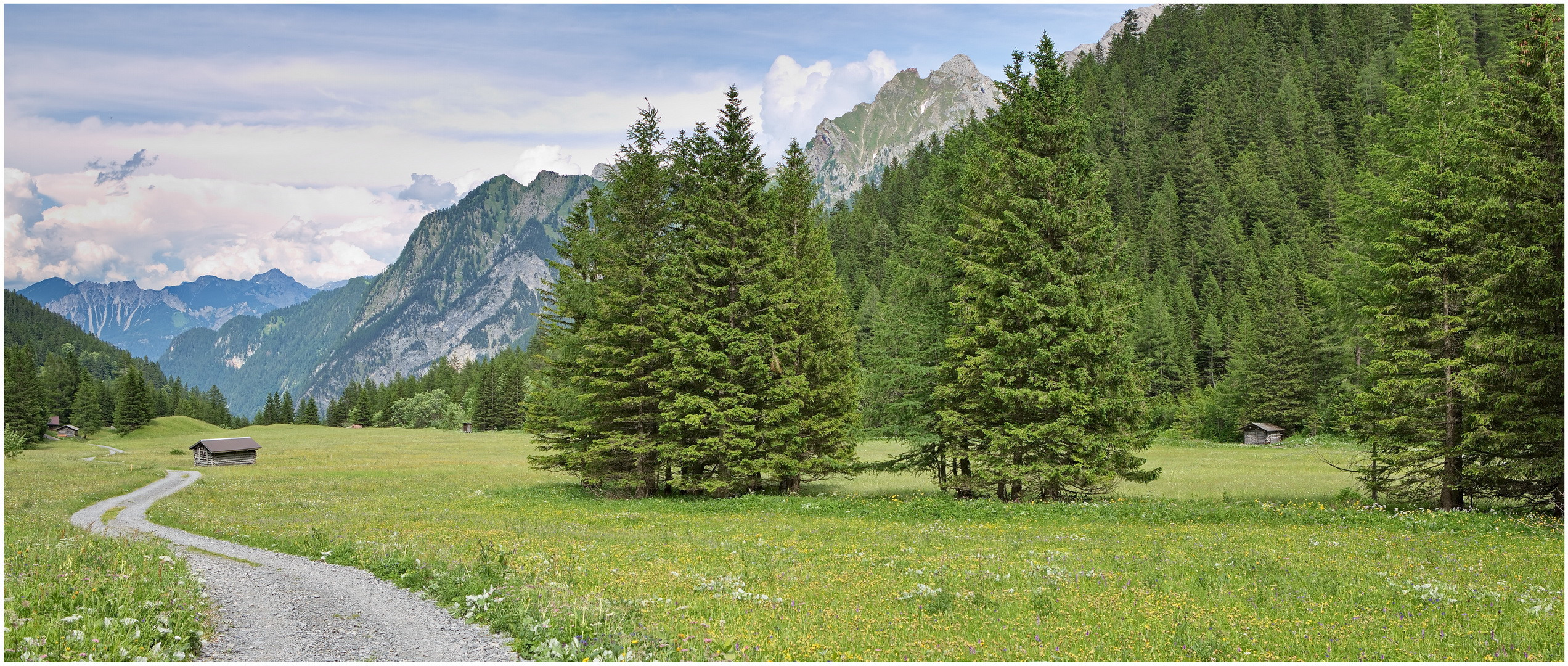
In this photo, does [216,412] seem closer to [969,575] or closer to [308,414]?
[308,414]

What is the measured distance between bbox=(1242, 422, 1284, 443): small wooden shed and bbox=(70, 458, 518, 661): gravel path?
3079 inches

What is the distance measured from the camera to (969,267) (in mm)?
26984

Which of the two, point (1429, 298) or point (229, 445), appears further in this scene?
point (229, 445)

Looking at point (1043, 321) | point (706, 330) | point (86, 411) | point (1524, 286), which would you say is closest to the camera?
point (1524, 286)

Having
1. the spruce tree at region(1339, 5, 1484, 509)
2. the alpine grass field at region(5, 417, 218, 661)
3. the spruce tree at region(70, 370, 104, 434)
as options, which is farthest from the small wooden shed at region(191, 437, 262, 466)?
the spruce tree at region(1339, 5, 1484, 509)

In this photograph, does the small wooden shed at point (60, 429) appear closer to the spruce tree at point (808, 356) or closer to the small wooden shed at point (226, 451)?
the small wooden shed at point (226, 451)

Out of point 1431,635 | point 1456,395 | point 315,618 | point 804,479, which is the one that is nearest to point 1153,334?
point 804,479

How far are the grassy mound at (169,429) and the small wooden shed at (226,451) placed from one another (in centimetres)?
5475

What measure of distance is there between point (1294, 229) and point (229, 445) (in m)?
137

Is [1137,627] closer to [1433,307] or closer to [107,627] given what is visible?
[107,627]

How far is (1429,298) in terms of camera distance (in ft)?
77.0

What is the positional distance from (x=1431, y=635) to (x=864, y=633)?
24.7 ft

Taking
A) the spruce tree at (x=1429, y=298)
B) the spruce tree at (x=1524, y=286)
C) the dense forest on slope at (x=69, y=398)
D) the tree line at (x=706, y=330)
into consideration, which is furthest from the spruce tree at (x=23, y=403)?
the spruce tree at (x=1524, y=286)

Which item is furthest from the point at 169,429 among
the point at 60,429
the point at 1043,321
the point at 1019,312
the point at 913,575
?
the point at 913,575
